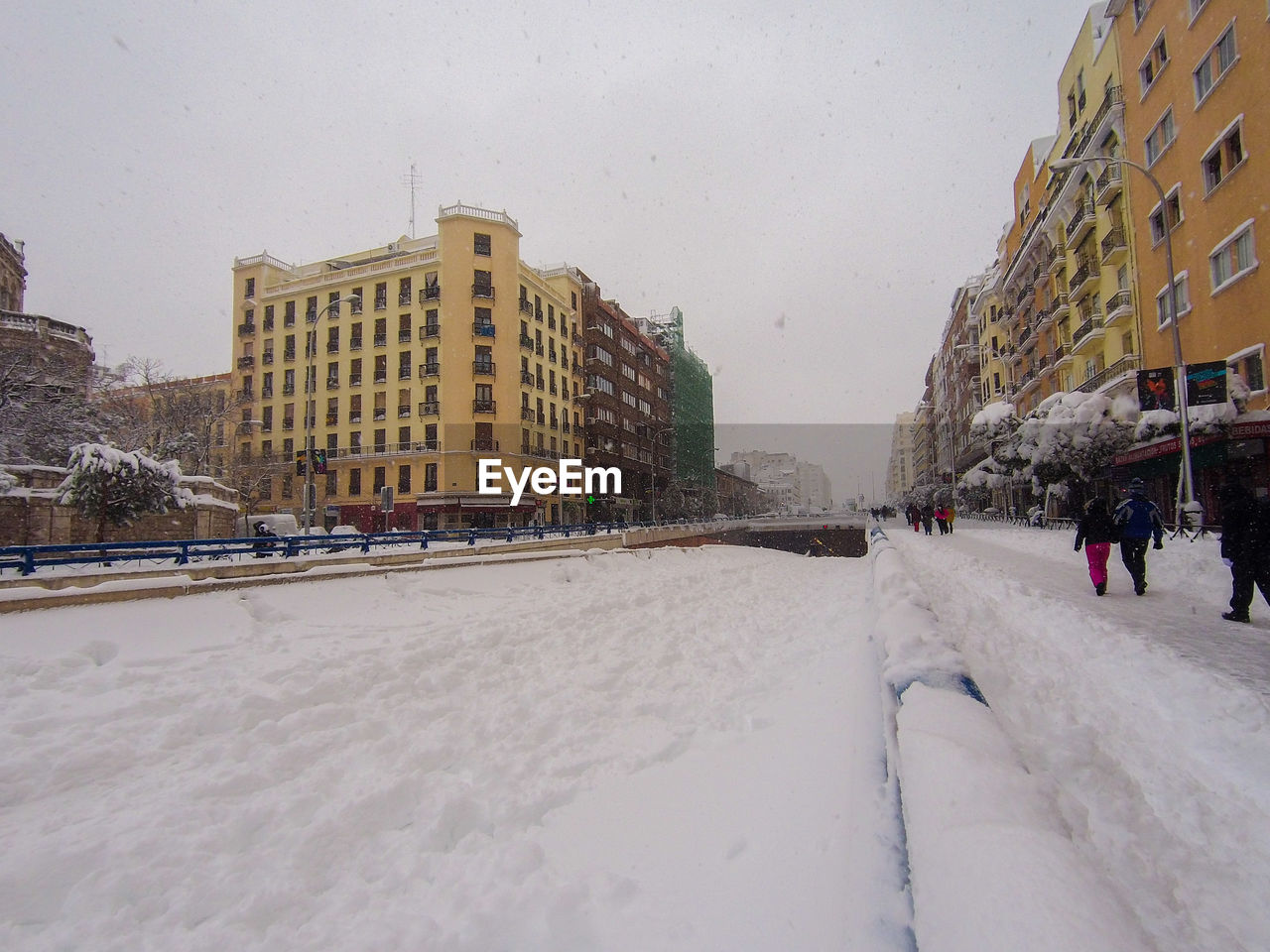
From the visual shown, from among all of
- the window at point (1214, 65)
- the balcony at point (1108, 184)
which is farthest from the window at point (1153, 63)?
→ the balcony at point (1108, 184)

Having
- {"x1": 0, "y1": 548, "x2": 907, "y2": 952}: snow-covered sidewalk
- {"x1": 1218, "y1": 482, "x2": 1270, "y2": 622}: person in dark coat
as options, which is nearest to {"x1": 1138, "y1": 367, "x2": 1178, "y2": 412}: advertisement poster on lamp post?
{"x1": 1218, "y1": 482, "x2": 1270, "y2": 622}: person in dark coat

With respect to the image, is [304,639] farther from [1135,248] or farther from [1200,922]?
[1135,248]

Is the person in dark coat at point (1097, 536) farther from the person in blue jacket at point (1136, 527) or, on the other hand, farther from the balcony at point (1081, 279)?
the balcony at point (1081, 279)

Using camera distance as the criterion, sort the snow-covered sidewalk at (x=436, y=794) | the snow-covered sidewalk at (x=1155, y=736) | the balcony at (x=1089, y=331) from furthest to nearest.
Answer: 1. the balcony at (x=1089, y=331)
2. the snow-covered sidewalk at (x=436, y=794)
3. the snow-covered sidewalk at (x=1155, y=736)

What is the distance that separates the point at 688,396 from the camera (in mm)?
82125

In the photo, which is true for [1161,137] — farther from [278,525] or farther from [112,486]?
[278,525]

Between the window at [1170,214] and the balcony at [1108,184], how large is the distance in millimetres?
3936

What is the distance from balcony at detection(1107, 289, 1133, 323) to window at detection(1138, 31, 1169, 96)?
7762 mm

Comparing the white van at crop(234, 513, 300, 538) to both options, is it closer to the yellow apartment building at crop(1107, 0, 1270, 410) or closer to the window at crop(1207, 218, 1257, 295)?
the yellow apartment building at crop(1107, 0, 1270, 410)

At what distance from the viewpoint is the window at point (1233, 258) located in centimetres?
1772

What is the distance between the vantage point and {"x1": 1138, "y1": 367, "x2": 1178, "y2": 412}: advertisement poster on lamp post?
54.1ft

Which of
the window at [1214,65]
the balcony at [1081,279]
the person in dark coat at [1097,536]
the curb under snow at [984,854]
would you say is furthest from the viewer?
the balcony at [1081,279]

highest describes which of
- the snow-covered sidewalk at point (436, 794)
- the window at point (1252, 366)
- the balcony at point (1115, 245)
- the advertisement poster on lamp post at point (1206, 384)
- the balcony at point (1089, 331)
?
the balcony at point (1115, 245)

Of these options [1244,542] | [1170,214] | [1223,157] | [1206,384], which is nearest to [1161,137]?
[1170,214]
